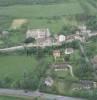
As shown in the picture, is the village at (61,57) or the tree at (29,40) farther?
the tree at (29,40)

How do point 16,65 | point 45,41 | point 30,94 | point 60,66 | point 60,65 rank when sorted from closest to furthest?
point 30,94 → point 60,66 → point 60,65 → point 16,65 → point 45,41

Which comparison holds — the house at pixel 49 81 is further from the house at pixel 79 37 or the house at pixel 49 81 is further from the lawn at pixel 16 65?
the house at pixel 79 37

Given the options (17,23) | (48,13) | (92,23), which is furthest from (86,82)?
(48,13)

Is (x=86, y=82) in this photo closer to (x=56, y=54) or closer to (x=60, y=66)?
(x=60, y=66)

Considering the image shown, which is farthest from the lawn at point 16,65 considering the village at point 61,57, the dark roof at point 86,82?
the dark roof at point 86,82

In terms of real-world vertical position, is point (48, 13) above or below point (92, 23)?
below

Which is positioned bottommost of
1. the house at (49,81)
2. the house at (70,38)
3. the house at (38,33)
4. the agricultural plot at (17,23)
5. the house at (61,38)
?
the agricultural plot at (17,23)

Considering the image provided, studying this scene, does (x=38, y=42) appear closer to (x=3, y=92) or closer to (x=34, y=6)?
(x=3, y=92)
